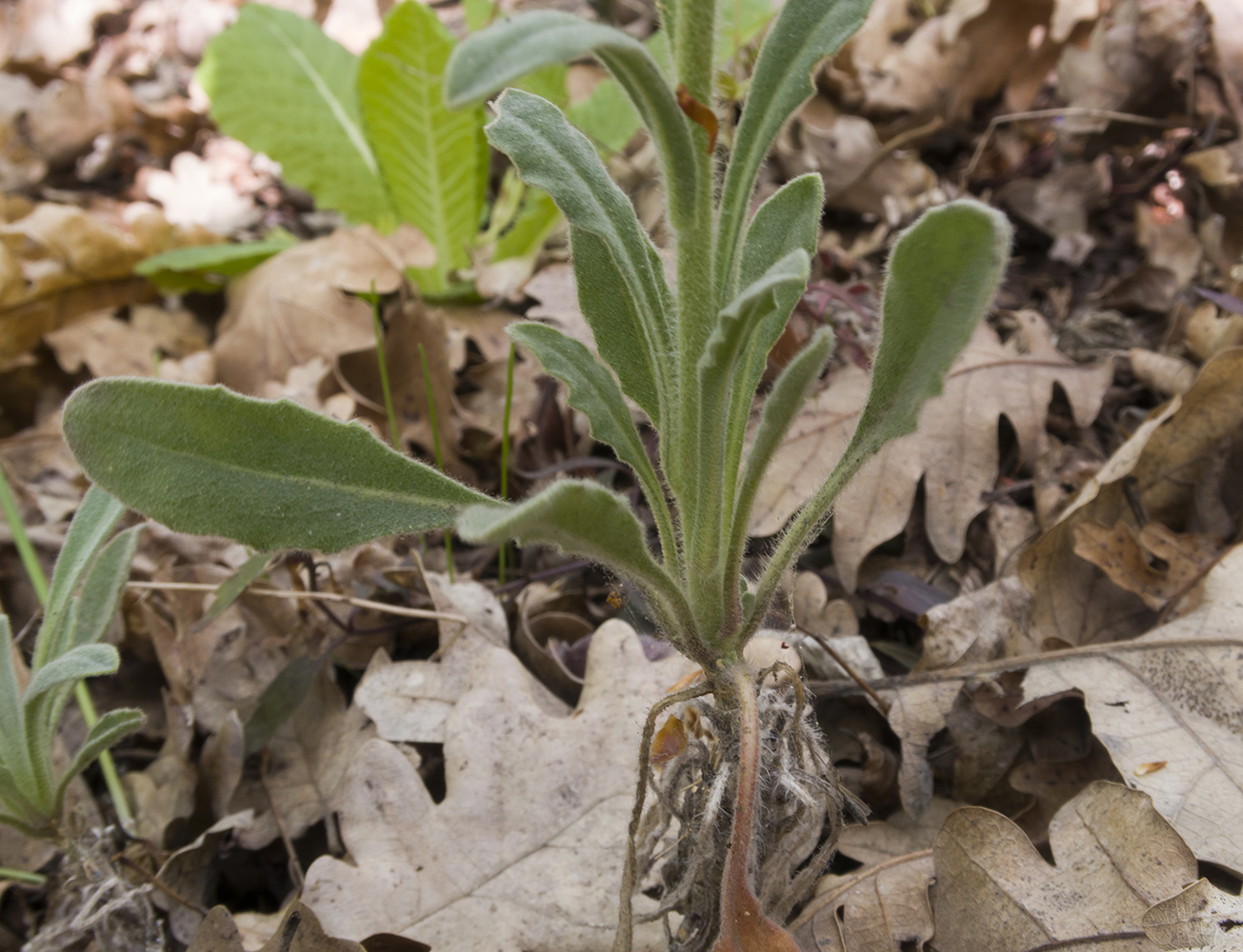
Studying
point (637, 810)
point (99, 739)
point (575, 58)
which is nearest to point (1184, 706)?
point (637, 810)

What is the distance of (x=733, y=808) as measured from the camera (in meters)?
1.11

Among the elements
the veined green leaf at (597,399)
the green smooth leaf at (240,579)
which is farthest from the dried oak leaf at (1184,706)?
the green smooth leaf at (240,579)

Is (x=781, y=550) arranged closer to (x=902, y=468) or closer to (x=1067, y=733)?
(x=1067, y=733)

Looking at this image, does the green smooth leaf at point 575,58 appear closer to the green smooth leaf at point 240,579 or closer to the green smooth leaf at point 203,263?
the green smooth leaf at point 240,579

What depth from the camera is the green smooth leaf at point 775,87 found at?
1058 mm

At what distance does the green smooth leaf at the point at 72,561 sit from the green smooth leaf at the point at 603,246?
2.71ft

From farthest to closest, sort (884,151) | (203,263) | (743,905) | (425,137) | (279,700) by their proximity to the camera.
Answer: (425,137) < (203,263) < (884,151) < (279,700) < (743,905)

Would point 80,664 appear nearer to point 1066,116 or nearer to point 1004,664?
point 1004,664

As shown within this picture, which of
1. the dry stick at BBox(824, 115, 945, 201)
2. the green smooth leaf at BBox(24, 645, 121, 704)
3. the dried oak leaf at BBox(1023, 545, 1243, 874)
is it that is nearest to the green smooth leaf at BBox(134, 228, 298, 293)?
the dry stick at BBox(824, 115, 945, 201)

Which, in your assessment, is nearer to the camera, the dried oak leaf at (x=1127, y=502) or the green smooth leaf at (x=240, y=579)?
the green smooth leaf at (x=240, y=579)

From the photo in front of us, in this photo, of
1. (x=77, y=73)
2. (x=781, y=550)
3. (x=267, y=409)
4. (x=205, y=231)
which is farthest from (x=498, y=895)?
(x=77, y=73)

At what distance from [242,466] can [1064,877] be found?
124 cm

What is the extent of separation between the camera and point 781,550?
112 cm

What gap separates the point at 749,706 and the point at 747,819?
13 centimetres
